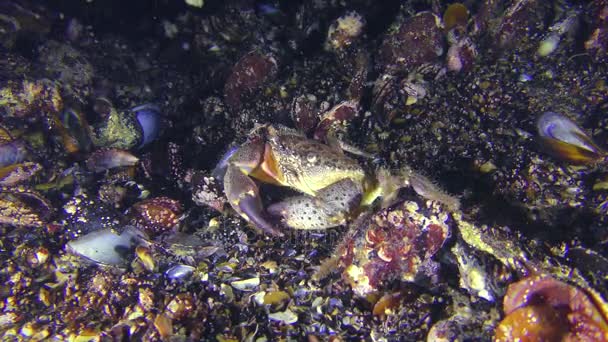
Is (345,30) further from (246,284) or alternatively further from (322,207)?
(246,284)

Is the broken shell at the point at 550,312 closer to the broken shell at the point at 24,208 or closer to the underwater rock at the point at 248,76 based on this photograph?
the underwater rock at the point at 248,76

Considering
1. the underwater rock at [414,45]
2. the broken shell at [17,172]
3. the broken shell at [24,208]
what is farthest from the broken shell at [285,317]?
the underwater rock at [414,45]

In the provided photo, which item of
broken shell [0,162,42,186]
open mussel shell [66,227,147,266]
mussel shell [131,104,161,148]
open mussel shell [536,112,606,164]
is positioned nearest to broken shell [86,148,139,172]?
mussel shell [131,104,161,148]

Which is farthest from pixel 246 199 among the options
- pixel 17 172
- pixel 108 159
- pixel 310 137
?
pixel 17 172

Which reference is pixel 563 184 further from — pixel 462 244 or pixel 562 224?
pixel 462 244

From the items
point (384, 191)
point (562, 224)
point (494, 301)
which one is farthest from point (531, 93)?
point (494, 301)

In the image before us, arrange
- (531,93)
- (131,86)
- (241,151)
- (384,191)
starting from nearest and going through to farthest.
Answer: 1. (384,191)
2. (241,151)
3. (531,93)
4. (131,86)
